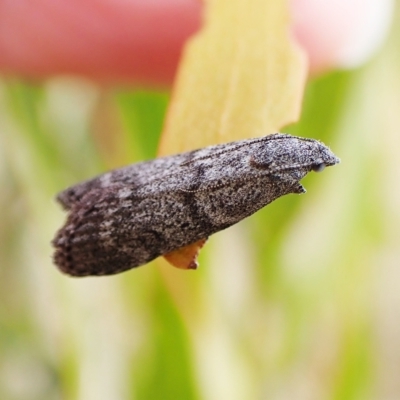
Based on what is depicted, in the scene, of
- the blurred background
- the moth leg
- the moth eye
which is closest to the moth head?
the moth eye

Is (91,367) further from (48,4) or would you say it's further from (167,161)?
(48,4)

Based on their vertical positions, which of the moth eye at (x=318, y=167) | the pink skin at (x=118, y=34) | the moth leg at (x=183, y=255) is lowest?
the moth leg at (x=183, y=255)

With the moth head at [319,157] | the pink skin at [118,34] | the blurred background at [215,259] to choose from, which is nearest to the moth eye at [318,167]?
the moth head at [319,157]

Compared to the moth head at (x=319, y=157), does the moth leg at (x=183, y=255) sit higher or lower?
lower

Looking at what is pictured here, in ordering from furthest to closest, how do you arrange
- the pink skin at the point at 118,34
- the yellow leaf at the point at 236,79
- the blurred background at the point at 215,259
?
the blurred background at the point at 215,259
the pink skin at the point at 118,34
the yellow leaf at the point at 236,79

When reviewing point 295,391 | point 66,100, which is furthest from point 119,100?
point 295,391

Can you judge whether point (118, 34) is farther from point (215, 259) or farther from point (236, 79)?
point (215, 259)

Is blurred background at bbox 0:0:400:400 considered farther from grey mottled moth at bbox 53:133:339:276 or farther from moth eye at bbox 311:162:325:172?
moth eye at bbox 311:162:325:172

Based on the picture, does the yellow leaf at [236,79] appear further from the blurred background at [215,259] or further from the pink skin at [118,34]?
the blurred background at [215,259]
